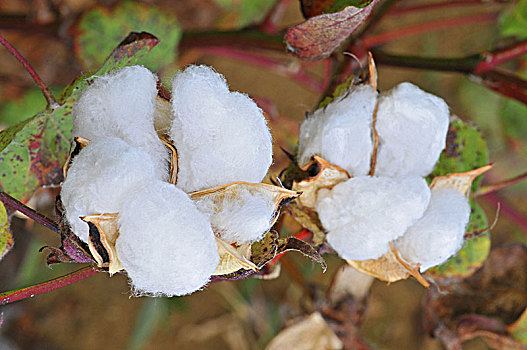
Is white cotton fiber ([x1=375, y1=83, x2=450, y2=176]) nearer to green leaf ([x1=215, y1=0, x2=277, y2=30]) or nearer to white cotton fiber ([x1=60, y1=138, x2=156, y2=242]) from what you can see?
white cotton fiber ([x1=60, y1=138, x2=156, y2=242])

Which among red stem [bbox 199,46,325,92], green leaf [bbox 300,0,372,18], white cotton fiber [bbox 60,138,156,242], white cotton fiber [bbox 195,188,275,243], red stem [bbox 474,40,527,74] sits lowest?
red stem [bbox 199,46,325,92]

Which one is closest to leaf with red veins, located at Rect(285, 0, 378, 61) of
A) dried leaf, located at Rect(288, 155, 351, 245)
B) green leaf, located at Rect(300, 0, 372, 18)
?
green leaf, located at Rect(300, 0, 372, 18)

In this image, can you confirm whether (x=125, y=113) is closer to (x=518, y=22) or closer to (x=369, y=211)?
(x=369, y=211)

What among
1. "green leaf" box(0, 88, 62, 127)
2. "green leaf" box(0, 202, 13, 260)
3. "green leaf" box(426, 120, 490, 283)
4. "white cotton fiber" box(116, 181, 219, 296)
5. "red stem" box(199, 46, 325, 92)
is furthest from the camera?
"green leaf" box(0, 88, 62, 127)

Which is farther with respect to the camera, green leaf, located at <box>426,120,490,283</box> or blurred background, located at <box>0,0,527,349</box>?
blurred background, located at <box>0,0,527,349</box>

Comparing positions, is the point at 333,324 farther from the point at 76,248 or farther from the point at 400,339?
the point at 400,339

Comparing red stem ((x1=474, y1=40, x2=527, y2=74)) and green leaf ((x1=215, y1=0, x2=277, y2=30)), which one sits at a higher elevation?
red stem ((x1=474, y1=40, x2=527, y2=74))
